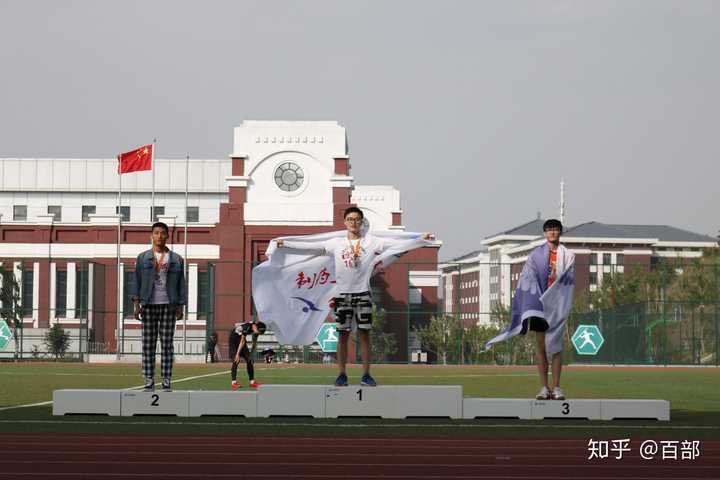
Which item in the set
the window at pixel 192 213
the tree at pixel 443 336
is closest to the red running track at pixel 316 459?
the tree at pixel 443 336

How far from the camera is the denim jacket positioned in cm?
1224

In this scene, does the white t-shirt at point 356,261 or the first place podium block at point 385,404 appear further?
the white t-shirt at point 356,261

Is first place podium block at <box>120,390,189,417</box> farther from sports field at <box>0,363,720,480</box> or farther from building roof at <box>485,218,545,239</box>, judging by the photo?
building roof at <box>485,218,545,239</box>

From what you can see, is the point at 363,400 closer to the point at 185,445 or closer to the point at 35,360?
the point at 185,445

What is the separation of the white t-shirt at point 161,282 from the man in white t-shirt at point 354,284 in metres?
1.76

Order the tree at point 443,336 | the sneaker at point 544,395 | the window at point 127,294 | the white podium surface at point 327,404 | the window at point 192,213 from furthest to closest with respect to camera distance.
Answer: the window at point 192,213
the window at point 127,294
the tree at point 443,336
the sneaker at point 544,395
the white podium surface at point 327,404

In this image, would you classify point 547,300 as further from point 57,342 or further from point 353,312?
point 57,342

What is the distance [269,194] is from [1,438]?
61875 millimetres

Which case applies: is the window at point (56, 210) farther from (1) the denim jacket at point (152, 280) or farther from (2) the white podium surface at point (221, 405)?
(2) the white podium surface at point (221, 405)

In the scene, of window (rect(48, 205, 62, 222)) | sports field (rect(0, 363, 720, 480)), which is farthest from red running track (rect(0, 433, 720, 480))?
window (rect(48, 205, 62, 222))

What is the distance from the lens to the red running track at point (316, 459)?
24.2 ft

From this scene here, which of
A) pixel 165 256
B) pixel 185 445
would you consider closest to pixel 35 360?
pixel 165 256

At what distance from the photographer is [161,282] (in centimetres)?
1227

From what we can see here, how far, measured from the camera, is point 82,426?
420 inches
